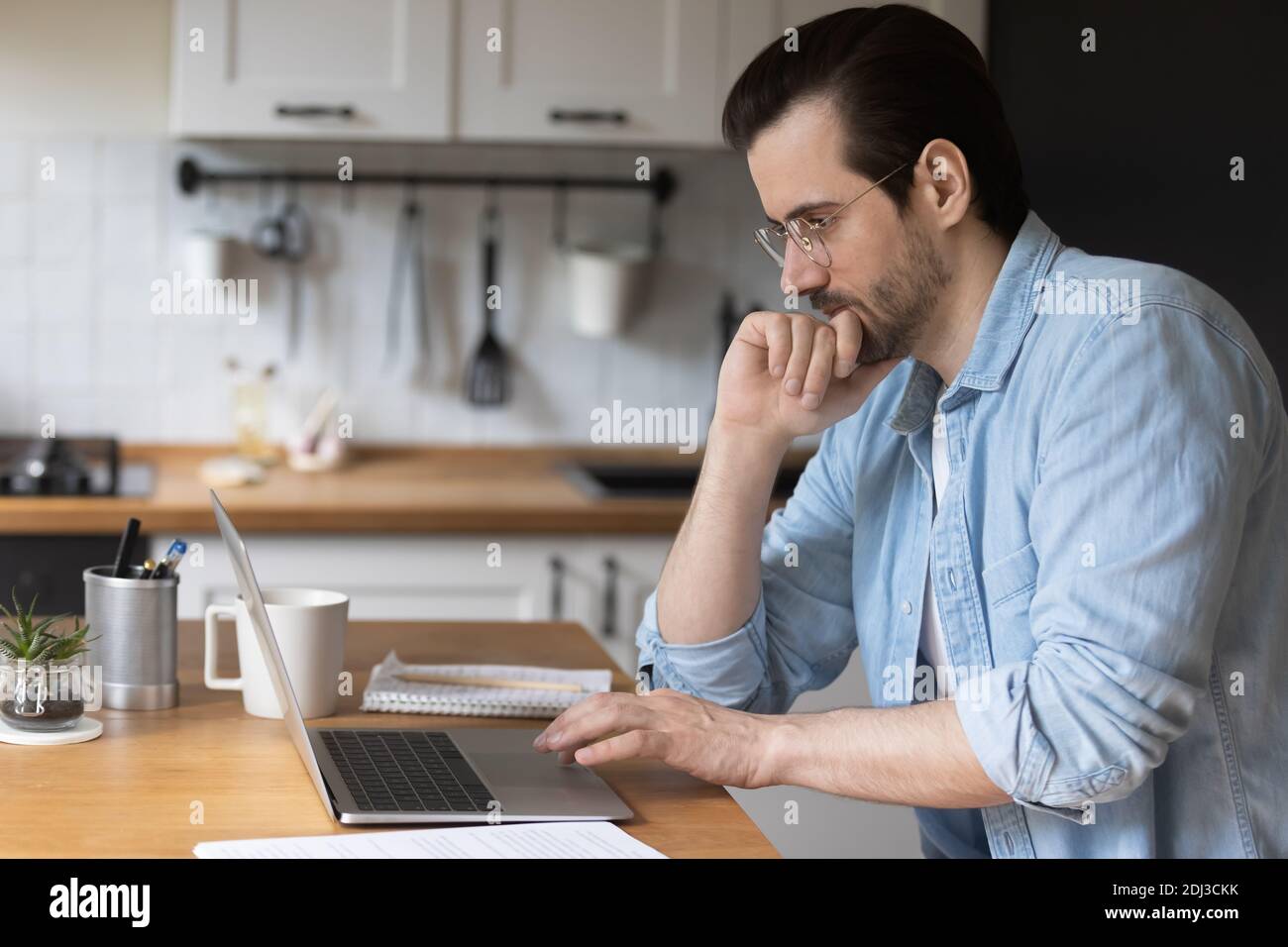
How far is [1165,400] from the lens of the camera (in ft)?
3.56

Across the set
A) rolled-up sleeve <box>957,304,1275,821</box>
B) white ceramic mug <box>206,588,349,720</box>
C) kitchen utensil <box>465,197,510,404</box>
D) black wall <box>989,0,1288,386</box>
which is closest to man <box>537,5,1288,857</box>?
rolled-up sleeve <box>957,304,1275,821</box>

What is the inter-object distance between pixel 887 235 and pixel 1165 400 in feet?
1.09

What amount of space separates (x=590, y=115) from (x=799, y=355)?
1.50 metres

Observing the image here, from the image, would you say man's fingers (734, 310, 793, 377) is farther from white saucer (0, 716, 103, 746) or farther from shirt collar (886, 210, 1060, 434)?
white saucer (0, 716, 103, 746)

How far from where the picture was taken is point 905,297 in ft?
4.36

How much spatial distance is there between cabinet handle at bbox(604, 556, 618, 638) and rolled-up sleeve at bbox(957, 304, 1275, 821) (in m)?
1.58

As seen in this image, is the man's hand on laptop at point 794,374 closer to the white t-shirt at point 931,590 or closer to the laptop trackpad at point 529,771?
the white t-shirt at point 931,590

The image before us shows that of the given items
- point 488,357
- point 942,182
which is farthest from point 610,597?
point 942,182

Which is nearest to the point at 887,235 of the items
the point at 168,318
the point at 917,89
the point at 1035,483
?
the point at 917,89

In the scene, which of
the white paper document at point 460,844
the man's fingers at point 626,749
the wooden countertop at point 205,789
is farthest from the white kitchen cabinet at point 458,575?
the white paper document at point 460,844

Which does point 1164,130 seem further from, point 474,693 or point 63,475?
point 63,475

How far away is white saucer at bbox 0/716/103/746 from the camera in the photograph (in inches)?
46.9
